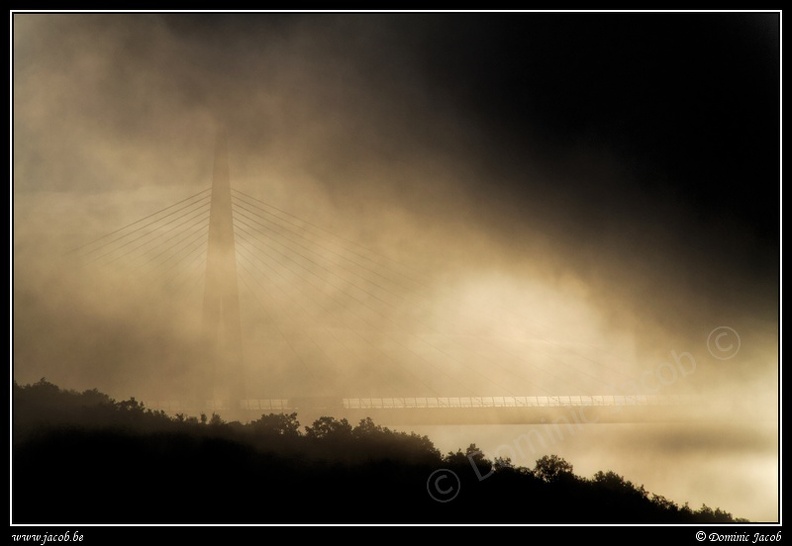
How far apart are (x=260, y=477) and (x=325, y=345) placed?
4.00 feet

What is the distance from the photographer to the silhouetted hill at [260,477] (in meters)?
6.21

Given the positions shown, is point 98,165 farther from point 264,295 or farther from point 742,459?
point 742,459

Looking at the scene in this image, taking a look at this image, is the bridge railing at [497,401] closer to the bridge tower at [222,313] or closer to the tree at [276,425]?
the tree at [276,425]

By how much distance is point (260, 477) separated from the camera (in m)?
6.32

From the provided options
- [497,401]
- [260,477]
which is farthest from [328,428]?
[497,401]

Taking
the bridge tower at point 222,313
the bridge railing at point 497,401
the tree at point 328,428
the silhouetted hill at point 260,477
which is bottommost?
the silhouetted hill at point 260,477

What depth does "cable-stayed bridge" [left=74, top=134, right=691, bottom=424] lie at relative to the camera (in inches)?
263

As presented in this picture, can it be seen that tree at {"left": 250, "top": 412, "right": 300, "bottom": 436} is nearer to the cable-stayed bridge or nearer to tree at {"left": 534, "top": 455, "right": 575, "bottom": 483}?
the cable-stayed bridge

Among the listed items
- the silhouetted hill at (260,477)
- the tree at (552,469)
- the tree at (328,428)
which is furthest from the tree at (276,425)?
the tree at (552,469)

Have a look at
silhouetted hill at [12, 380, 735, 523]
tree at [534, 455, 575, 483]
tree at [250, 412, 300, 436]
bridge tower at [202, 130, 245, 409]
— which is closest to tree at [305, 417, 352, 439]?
silhouetted hill at [12, 380, 735, 523]

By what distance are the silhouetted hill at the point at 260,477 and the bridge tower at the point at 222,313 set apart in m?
0.28

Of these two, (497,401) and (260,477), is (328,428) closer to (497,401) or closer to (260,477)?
(260,477)

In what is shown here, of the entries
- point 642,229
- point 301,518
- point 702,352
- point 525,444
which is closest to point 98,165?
point 301,518

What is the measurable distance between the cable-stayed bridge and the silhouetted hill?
0.23m
